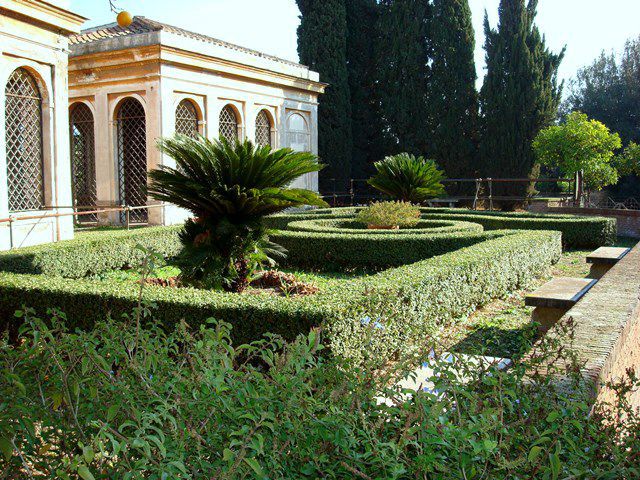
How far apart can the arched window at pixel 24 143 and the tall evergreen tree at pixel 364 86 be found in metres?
15.0

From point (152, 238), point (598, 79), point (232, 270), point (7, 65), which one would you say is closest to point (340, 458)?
point (232, 270)

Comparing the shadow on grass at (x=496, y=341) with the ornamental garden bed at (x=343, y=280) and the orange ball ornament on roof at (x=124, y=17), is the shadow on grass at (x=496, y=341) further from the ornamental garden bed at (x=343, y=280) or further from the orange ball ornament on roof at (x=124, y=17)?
the orange ball ornament on roof at (x=124, y=17)

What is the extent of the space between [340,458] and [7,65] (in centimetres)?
1030

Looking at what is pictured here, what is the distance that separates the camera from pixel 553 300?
18.3ft

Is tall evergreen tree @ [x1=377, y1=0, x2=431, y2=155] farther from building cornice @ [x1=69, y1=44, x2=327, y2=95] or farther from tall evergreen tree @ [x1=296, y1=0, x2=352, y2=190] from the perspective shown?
building cornice @ [x1=69, y1=44, x2=327, y2=95]

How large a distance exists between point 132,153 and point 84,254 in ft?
24.0

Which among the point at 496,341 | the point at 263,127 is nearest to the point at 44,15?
the point at 263,127

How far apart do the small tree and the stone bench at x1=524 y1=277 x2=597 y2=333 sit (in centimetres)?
1397

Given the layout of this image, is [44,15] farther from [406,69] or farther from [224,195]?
[406,69]

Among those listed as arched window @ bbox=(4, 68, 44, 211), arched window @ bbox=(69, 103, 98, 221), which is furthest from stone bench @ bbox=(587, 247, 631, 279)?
arched window @ bbox=(69, 103, 98, 221)

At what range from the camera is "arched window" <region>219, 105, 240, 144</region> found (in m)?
16.9

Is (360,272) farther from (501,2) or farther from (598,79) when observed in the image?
(598,79)

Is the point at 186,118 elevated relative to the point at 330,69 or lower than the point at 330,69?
lower

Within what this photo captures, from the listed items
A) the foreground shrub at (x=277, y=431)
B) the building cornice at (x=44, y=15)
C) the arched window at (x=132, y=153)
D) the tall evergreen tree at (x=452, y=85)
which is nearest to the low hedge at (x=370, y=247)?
the building cornice at (x=44, y=15)
